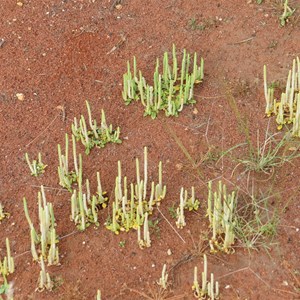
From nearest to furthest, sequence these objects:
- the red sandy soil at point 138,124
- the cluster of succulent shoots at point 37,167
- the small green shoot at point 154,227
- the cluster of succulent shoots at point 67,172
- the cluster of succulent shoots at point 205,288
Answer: the cluster of succulent shoots at point 205,288, the red sandy soil at point 138,124, the small green shoot at point 154,227, the cluster of succulent shoots at point 67,172, the cluster of succulent shoots at point 37,167

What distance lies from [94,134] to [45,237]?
0.93 m

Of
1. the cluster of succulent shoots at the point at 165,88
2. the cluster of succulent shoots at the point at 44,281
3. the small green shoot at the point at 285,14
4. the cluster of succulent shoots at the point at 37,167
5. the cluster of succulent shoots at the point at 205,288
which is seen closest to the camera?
the cluster of succulent shoots at the point at 205,288

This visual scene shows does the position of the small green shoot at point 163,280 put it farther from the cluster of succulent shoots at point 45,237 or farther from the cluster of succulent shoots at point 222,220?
the cluster of succulent shoots at point 45,237

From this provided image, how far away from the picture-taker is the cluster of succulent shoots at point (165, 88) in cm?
436

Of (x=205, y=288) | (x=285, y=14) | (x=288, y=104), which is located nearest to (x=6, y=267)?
(x=205, y=288)

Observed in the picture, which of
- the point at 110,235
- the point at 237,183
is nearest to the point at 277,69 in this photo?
the point at 237,183

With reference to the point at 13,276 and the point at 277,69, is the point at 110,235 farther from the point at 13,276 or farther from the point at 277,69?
the point at 277,69

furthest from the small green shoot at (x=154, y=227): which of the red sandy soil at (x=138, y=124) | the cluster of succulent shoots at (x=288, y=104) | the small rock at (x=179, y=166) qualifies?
the cluster of succulent shoots at (x=288, y=104)

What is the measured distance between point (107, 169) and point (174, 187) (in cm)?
47

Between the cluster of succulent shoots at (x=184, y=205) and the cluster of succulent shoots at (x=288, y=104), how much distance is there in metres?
0.87

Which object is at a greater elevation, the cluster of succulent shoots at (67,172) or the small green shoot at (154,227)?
the cluster of succulent shoots at (67,172)

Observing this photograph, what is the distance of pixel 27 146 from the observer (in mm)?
4348

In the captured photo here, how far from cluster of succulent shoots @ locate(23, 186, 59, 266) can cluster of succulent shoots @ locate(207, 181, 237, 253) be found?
0.92 m

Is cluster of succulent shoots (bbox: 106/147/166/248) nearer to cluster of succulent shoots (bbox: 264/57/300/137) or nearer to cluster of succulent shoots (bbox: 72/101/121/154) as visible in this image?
cluster of succulent shoots (bbox: 72/101/121/154)
